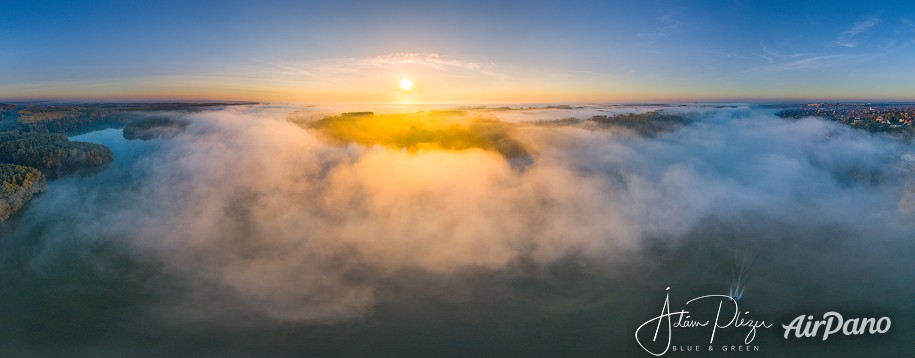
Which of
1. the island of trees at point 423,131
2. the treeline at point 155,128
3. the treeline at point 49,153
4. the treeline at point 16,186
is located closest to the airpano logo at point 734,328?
the island of trees at point 423,131

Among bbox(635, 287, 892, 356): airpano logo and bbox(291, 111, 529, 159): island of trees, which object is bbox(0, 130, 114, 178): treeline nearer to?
bbox(291, 111, 529, 159): island of trees

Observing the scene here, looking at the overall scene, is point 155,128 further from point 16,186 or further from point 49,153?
point 16,186

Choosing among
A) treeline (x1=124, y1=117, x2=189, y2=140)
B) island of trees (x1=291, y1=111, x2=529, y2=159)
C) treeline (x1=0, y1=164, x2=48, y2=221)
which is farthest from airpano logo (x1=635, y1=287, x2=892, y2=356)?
treeline (x1=124, y1=117, x2=189, y2=140)

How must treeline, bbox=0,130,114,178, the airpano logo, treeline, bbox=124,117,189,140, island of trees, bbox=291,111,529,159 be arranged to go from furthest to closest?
treeline, bbox=124,117,189,140
island of trees, bbox=291,111,529,159
treeline, bbox=0,130,114,178
the airpano logo

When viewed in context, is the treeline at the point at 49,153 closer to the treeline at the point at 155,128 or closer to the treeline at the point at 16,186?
the treeline at the point at 16,186

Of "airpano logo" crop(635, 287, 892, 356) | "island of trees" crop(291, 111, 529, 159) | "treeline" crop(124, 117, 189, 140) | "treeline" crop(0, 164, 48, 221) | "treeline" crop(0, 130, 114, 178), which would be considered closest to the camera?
"airpano logo" crop(635, 287, 892, 356)
